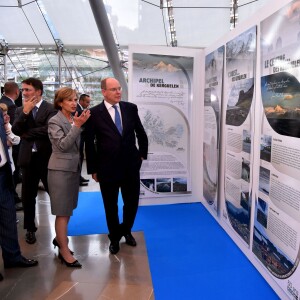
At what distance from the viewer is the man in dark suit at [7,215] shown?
2.26 metres

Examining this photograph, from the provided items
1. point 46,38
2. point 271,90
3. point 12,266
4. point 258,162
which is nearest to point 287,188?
point 258,162

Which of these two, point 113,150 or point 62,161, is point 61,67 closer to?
point 113,150

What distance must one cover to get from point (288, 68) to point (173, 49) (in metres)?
2.20

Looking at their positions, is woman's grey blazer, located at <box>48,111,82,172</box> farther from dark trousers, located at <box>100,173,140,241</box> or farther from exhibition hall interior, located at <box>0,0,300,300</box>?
exhibition hall interior, located at <box>0,0,300,300</box>

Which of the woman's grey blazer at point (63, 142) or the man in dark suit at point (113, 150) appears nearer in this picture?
the woman's grey blazer at point (63, 142)

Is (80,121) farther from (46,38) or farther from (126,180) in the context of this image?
(46,38)

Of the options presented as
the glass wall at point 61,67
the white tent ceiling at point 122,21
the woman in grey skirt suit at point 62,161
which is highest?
the white tent ceiling at point 122,21

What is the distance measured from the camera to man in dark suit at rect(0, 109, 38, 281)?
226 cm

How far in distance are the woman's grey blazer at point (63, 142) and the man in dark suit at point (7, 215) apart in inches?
13.3

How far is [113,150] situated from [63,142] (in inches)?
19.5

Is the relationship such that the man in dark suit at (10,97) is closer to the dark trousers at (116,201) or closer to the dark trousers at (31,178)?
the dark trousers at (31,178)

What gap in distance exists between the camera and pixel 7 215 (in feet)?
7.72

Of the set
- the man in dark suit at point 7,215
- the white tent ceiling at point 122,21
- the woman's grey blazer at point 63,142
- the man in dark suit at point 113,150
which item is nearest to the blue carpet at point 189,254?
the man in dark suit at point 113,150

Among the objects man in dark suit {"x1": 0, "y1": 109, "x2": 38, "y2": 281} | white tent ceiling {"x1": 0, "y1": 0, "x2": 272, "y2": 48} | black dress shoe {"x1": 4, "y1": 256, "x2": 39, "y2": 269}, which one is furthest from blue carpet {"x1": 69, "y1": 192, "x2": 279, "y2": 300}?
white tent ceiling {"x1": 0, "y1": 0, "x2": 272, "y2": 48}
